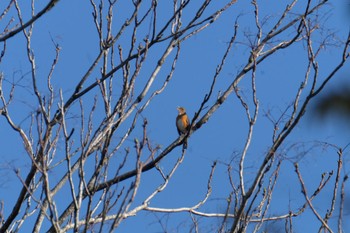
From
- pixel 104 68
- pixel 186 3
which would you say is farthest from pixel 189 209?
pixel 186 3

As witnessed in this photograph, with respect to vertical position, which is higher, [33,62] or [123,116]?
[33,62]

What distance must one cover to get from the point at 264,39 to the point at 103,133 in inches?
57.5

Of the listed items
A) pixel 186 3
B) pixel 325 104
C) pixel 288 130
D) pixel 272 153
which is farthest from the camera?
pixel 186 3

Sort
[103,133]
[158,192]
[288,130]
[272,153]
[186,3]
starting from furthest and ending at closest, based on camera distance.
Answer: [186,3] → [158,192] → [103,133] → [272,153] → [288,130]

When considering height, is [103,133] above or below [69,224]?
above

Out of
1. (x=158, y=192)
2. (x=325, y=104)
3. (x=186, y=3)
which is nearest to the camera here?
(x=325, y=104)

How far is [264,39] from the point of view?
437 cm

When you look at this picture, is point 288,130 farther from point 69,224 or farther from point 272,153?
point 69,224

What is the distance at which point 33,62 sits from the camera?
395 centimetres

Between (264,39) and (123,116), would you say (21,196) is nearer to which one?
(123,116)

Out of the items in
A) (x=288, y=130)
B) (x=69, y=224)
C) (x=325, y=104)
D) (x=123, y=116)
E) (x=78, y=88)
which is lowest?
(x=325, y=104)

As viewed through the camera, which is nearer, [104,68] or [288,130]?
[288,130]

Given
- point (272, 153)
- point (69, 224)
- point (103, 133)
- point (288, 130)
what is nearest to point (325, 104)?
point (288, 130)

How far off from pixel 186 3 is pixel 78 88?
91cm
